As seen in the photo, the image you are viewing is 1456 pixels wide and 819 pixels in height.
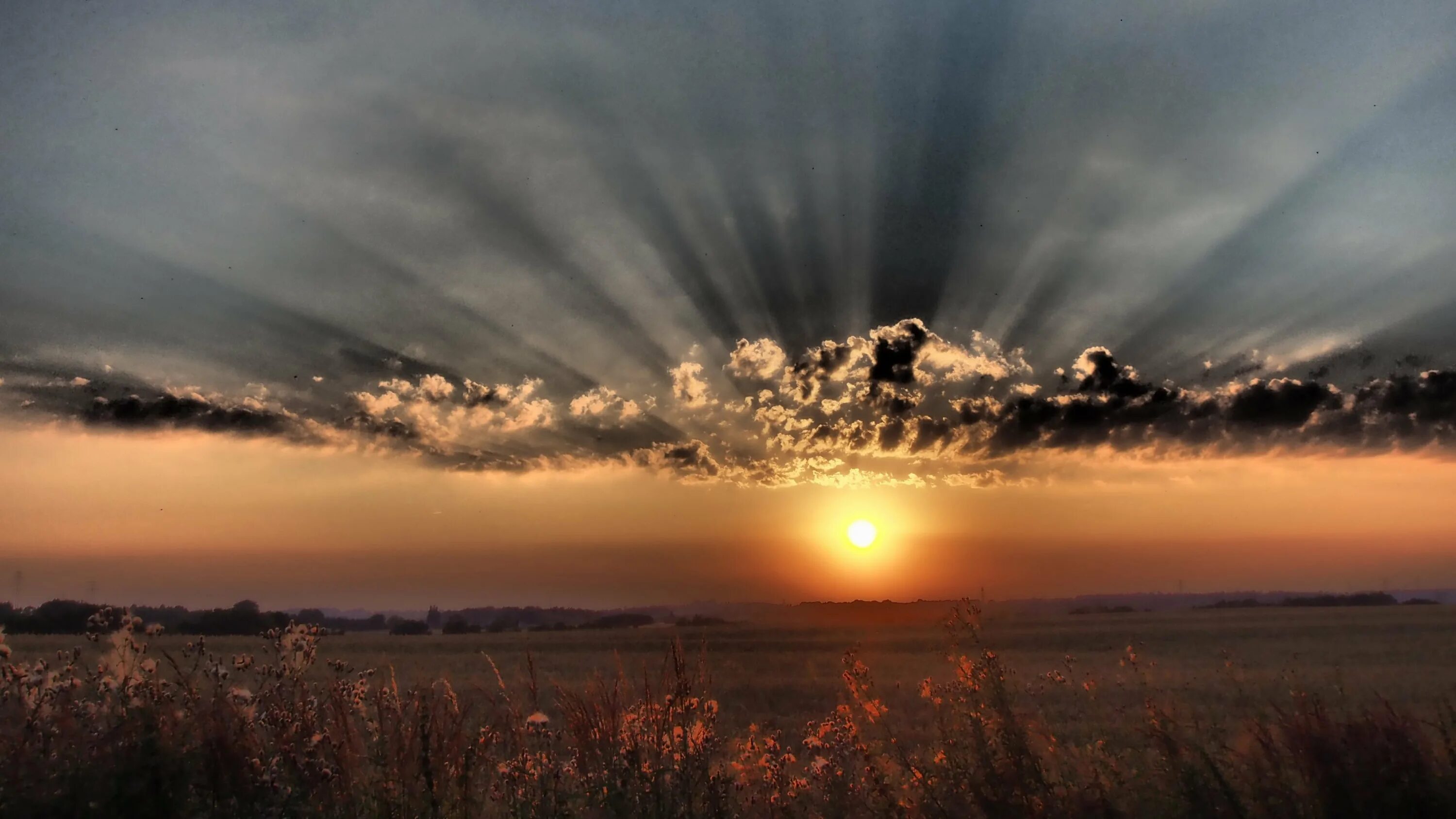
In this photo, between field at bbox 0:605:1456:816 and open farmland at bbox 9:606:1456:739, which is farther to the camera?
open farmland at bbox 9:606:1456:739

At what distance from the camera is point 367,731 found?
6.40 meters

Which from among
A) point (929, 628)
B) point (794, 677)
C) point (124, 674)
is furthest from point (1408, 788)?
point (929, 628)

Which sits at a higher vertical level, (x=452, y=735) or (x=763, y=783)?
(x=452, y=735)

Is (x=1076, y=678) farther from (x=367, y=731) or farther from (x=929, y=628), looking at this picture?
(x=929, y=628)

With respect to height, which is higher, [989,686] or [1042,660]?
[989,686]

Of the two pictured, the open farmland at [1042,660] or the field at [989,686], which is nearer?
the field at [989,686]

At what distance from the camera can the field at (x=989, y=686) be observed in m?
6.09

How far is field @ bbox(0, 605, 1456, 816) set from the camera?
20.0 ft

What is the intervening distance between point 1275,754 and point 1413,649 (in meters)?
33.8

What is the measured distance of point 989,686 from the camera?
6715 millimetres

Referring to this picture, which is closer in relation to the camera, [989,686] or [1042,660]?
[989,686]

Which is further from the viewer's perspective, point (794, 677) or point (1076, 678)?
point (794, 677)


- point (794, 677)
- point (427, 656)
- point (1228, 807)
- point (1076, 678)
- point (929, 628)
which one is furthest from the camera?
point (929, 628)

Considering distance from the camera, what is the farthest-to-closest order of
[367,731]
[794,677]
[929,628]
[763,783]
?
[929,628] < [794,677] < [763,783] < [367,731]
